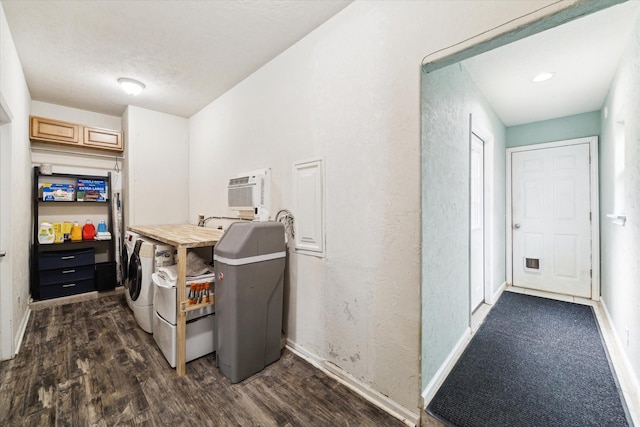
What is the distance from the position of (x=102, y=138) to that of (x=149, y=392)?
3.59 m

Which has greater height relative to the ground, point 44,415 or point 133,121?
point 133,121

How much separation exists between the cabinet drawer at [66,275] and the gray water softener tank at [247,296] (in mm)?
2789

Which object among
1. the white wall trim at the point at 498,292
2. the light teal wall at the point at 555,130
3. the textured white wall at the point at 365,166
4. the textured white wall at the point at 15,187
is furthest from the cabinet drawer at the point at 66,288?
the light teal wall at the point at 555,130

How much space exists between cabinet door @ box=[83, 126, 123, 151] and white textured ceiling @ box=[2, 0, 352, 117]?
0.53 m

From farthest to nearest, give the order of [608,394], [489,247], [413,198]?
[489,247] < [608,394] < [413,198]

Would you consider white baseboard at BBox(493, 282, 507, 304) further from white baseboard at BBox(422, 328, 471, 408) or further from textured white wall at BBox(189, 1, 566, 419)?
textured white wall at BBox(189, 1, 566, 419)

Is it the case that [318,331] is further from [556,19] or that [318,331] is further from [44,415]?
[556,19]

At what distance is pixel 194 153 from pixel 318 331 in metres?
3.28

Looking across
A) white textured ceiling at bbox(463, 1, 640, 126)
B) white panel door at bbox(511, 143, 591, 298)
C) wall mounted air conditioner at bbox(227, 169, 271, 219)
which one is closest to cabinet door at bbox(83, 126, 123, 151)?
wall mounted air conditioner at bbox(227, 169, 271, 219)

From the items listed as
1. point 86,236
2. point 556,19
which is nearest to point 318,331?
point 556,19

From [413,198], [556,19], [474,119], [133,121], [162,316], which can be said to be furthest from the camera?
[133,121]

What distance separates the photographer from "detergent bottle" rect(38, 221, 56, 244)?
10.9 ft

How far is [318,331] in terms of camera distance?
6.79 ft

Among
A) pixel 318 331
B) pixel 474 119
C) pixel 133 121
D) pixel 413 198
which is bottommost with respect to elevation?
pixel 318 331
